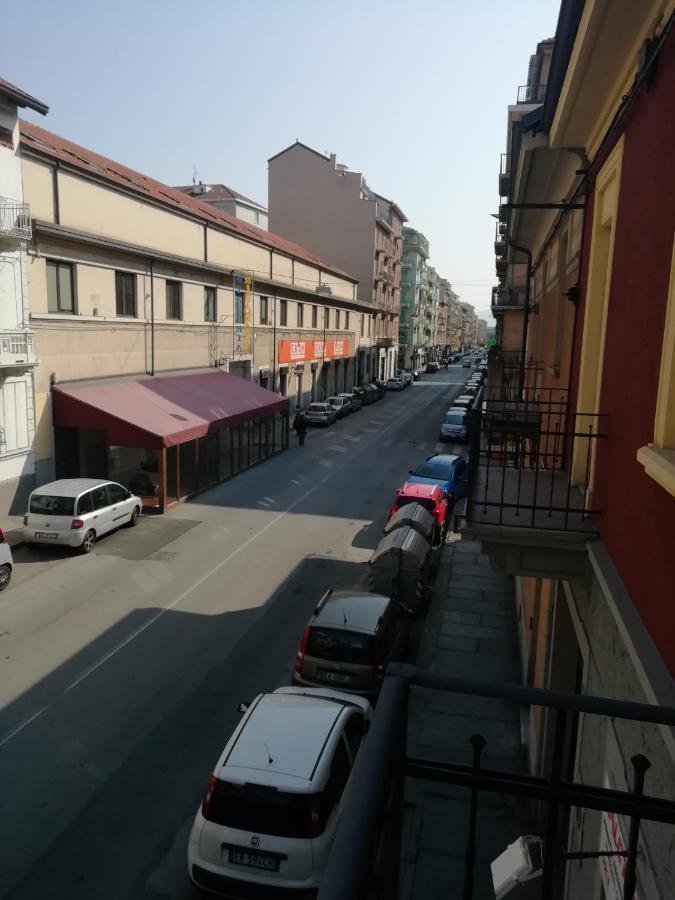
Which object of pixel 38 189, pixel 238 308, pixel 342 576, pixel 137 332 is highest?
pixel 38 189

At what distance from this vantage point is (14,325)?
Answer: 59.9 ft

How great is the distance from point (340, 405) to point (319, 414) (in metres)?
4.15

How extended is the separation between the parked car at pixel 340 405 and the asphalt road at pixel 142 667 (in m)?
21.8

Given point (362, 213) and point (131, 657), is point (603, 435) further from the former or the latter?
point (362, 213)

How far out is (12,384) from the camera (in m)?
18.5

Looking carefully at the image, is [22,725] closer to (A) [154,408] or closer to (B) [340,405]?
(A) [154,408]

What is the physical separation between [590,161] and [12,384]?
15956mm

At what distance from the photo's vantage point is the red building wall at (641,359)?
339 cm

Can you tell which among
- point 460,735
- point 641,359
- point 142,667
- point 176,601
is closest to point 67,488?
point 176,601

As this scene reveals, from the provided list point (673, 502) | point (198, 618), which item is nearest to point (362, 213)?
point (198, 618)

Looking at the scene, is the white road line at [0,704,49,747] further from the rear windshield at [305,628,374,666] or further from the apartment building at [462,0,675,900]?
the apartment building at [462,0,675,900]

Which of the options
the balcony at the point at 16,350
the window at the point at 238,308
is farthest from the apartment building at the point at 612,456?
the window at the point at 238,308

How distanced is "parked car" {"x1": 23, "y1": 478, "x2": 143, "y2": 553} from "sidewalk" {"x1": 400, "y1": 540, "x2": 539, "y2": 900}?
842 centimetres

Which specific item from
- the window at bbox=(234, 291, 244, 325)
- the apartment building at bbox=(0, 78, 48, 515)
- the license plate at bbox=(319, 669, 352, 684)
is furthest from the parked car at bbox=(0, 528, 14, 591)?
the window at bbox=(234, 291, 244, 325)
